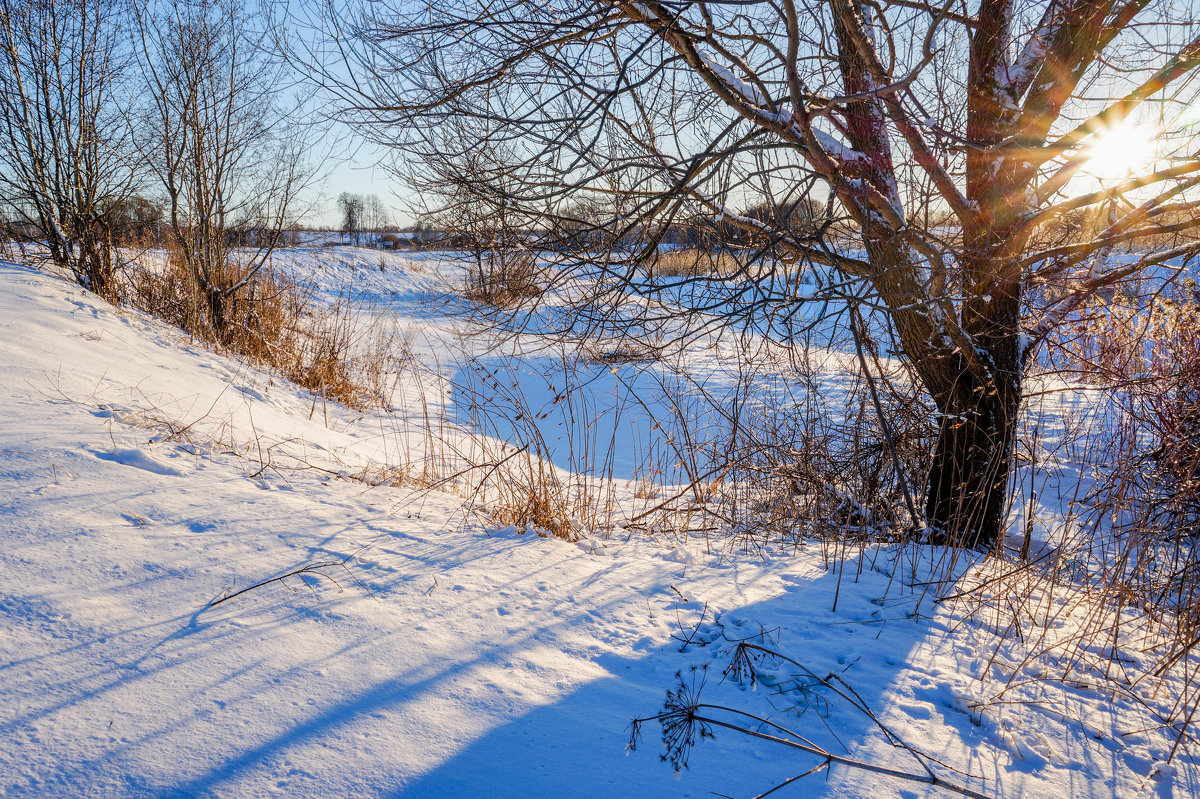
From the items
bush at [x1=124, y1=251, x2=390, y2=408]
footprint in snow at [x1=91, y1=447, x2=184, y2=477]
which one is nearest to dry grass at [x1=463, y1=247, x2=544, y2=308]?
footprint in snow at [x1=91, y1=447, x2=184, y2=477]

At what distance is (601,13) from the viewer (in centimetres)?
286

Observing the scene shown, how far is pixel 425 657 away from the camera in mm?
1648

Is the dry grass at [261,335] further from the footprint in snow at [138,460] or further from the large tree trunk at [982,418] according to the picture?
the large tree trunk at [982,418]

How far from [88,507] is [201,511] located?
0.32 m

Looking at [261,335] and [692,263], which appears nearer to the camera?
[692,263]

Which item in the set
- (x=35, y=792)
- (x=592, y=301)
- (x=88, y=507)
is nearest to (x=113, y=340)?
(x=88, y=507)

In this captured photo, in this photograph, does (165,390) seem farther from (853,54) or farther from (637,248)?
(853,54)

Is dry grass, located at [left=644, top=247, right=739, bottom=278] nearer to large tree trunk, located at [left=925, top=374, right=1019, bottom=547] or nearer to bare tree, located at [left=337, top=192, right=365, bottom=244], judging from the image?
large tree trunk, located at [left=925, top=374, right=1019, bottom=547]

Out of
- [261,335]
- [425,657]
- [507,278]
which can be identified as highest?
[507,278]

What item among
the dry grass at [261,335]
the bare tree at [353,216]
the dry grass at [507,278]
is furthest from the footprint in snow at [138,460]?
the bare tree at [353,216]

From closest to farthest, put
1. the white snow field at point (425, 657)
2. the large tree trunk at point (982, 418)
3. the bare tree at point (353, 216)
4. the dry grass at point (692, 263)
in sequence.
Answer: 1. the white snow field at point (425, 657)
2. the dry grass at point (692, 263)
3. the large tree trunk at point (982, 418)
4. the bare tree at point (353, 216)

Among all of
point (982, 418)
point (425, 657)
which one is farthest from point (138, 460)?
point (982, 418)

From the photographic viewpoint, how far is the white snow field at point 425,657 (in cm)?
127

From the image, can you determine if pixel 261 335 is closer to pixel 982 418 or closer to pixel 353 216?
pixel 982 418
